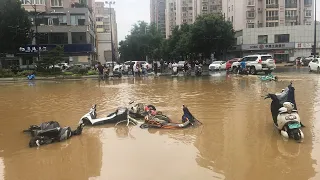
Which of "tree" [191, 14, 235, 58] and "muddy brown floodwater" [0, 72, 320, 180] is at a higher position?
"tree" [191, 14, 235, 58]

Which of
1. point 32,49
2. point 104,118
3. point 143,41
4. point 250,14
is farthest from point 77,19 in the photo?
Answer: point 104,118

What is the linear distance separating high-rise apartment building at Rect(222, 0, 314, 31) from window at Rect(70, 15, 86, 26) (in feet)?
105

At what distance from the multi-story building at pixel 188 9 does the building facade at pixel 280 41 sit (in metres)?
34.5

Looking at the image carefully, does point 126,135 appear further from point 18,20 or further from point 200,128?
point 18,20

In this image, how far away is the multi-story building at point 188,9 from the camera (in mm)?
97312

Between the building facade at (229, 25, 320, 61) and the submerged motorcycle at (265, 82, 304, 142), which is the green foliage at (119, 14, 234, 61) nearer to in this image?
the building facade at (229, 25, 320, 61)

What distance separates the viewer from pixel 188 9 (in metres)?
108

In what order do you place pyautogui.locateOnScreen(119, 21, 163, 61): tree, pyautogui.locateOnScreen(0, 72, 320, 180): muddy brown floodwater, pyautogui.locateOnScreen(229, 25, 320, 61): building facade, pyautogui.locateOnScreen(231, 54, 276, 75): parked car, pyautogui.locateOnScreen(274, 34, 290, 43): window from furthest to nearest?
pyautogui.locateOnScreen(119, 21, 163, 61): tree → pyautogui.locateOnScreen(274, 34, 290, 43): window → pyautogui.locateOnScreen(229, 25, 320, 61): building facade → pyautogui.locateOnScreen(231, 54, 276, 75): parked car → pyautogui.locateOnScreen(0, 72, 320, 180): muddy brown floodwater

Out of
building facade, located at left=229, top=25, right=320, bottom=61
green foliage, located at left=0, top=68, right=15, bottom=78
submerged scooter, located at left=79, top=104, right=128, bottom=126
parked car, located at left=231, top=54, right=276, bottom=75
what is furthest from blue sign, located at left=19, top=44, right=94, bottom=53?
submerged scooter, located at left=79, top=104, right=128, bottom=126

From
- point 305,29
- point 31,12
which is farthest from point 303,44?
point 31,12

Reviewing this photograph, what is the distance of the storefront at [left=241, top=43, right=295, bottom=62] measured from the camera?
61.1 metres

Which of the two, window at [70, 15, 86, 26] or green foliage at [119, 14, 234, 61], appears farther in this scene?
green foliage at [119, 14, 234, 61]

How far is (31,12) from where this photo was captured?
52.6 m

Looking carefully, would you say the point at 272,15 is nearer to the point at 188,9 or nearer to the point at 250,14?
the point at 250,14
